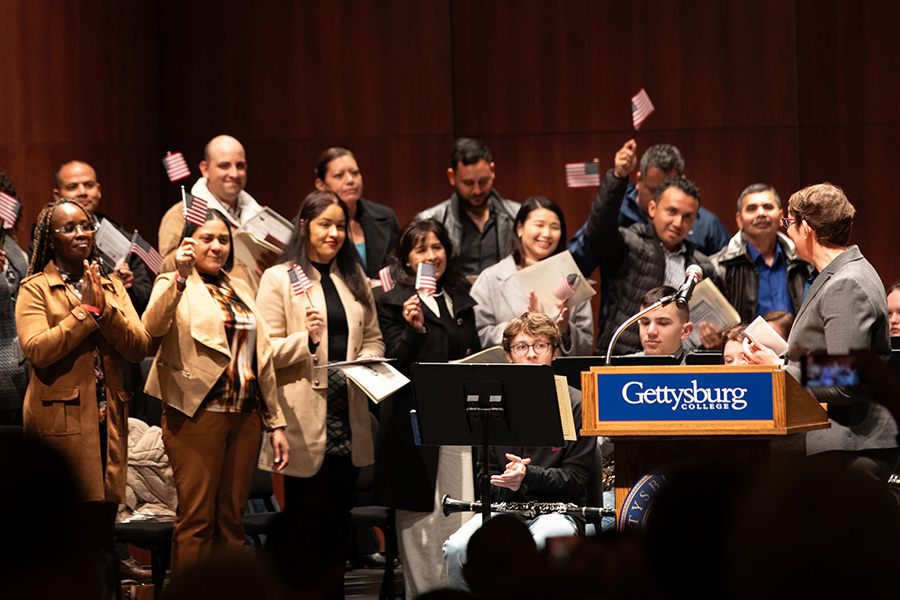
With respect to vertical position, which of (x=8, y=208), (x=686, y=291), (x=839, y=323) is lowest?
(x=839, y=323)

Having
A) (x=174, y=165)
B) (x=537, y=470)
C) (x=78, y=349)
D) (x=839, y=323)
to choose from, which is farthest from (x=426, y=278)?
(x=839, y=323)

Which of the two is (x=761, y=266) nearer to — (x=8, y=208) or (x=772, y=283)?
(x=772, y=283)

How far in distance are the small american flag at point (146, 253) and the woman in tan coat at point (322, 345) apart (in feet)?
1.76

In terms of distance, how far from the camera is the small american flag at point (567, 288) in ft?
16.5

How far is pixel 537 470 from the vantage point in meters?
4.15

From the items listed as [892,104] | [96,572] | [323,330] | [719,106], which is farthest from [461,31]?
[96,572]

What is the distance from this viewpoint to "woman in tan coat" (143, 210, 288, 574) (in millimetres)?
4457

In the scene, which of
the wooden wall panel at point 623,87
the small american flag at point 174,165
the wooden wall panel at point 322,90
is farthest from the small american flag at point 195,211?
the wooden wall panel at point 623,87

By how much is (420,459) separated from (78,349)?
4.67 feet

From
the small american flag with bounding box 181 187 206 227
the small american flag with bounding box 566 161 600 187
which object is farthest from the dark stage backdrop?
the small american flag with bounding box 181 187 206 227

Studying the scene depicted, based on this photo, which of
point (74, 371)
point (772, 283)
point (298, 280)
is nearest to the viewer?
point (74, 371)

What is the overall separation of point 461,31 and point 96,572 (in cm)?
672

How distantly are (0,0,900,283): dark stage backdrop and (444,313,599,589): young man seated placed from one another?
3.15 meters

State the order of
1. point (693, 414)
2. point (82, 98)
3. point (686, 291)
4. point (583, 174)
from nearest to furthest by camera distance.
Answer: point (693, 414) → point (686, 291) → point (583, 174) → point (82, 98)
